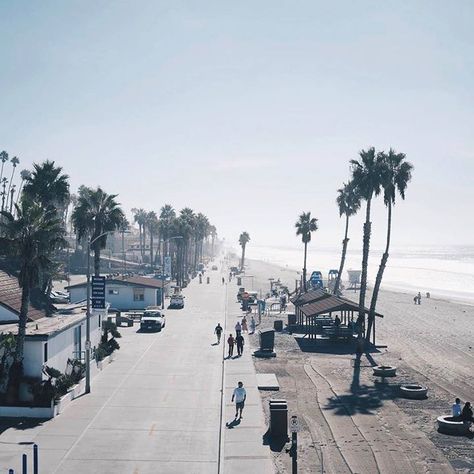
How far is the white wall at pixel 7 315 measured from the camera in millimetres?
29703

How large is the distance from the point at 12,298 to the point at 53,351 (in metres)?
5.85

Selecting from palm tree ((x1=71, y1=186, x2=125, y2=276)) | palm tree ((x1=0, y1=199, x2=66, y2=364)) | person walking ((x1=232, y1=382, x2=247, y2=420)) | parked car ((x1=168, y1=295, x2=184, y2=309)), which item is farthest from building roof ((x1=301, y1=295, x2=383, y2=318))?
palm tree ((x1=0, y1=199, x2=66, y2=364))

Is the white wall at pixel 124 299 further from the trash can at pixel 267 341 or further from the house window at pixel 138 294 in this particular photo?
the trash can at pixel 267 341

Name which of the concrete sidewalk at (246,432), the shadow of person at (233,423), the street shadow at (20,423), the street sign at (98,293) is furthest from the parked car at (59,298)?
the shadow of person at (233,423)

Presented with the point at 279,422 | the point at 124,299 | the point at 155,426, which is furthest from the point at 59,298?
the point at 279,422

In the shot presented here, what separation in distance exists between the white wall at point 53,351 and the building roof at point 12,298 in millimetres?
2276

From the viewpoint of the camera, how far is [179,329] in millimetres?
49406

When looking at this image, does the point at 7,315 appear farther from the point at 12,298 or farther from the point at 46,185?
the point at 46,185

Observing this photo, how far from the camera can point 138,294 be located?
209 ft

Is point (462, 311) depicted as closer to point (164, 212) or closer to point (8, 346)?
point (8, 346)

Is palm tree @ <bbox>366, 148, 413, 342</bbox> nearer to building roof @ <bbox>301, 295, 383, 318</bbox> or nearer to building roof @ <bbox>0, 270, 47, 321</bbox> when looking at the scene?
building roof @ <bbox>301, 295, 383, 318</bbox>

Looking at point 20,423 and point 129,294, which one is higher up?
point 129,294

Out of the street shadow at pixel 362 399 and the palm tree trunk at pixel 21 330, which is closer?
the palm tree trunk at pixel 21 330

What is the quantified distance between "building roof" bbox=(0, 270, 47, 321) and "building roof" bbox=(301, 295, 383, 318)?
794 inches
